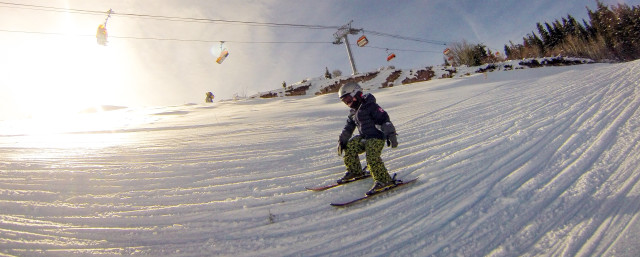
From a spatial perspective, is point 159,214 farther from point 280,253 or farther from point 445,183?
point 445,183

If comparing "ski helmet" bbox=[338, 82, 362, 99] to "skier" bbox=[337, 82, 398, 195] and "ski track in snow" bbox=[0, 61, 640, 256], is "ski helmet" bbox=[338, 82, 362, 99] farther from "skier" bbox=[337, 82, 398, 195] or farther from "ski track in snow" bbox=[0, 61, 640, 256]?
"ski track in snow" bbox=[0, 61, 640, 256]

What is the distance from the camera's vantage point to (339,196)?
3.38 m

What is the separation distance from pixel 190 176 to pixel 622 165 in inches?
210

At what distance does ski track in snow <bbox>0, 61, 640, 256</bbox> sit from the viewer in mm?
2250

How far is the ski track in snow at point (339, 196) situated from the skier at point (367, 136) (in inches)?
8.7

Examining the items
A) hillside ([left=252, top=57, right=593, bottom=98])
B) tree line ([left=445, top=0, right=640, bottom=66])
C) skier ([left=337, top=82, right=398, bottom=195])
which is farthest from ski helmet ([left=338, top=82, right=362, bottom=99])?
tree line ([left=445, top=0, right=640, bottom=66])

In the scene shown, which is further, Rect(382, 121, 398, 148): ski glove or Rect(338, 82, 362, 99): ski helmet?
Rect(338, 82, 362, 99): ski helmet

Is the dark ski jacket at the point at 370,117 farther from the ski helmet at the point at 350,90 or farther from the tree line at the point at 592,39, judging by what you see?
the tree line at the point at 592,39

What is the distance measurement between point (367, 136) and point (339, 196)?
0.84 metres

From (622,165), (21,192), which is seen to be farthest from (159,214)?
(622,165)

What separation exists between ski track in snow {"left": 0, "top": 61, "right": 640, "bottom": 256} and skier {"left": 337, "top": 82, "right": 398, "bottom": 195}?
222 millimetres

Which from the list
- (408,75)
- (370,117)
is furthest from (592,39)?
(370,117)

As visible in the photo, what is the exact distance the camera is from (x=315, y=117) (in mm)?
9766

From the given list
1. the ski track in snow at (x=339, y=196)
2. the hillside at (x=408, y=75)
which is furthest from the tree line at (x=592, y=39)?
the ski track in snow at (x=339, y=196)
